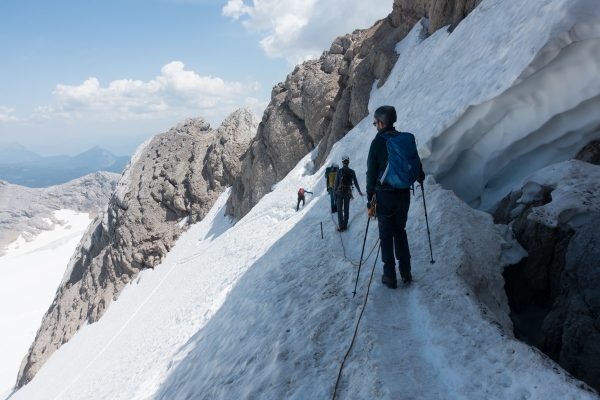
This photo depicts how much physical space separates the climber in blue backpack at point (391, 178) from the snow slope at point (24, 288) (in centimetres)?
6272

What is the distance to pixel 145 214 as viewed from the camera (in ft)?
160

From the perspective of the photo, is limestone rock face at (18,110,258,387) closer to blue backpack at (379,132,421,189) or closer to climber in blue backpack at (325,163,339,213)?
climber in blue backpack at (325,163,339,213)

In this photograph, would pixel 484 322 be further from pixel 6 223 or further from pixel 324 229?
pixel 6 223

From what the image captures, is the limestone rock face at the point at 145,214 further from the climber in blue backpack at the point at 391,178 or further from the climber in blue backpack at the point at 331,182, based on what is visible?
the climber in blue backpack at the point at 391,178

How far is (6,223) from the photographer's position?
175m

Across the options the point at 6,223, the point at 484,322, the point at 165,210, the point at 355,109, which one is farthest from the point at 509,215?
the point at 6,223

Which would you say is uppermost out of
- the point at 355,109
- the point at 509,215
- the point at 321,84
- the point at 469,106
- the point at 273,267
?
the point at 321,84

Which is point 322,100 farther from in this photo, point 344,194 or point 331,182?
point 344,194

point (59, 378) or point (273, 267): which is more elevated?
point (273, 267)

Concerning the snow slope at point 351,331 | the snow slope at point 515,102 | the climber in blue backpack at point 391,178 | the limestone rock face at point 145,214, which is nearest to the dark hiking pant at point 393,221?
the climber in blue backpack at point 391,178

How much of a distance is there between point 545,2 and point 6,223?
21506 cm

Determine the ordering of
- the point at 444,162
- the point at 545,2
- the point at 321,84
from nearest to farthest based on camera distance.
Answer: the point at 545,2 < the point at 444,162 < the point at 321,84

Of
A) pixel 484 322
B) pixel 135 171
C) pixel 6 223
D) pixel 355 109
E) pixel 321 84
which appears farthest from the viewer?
pixel 6 223

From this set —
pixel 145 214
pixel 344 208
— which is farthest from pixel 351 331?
pixel 145 214
